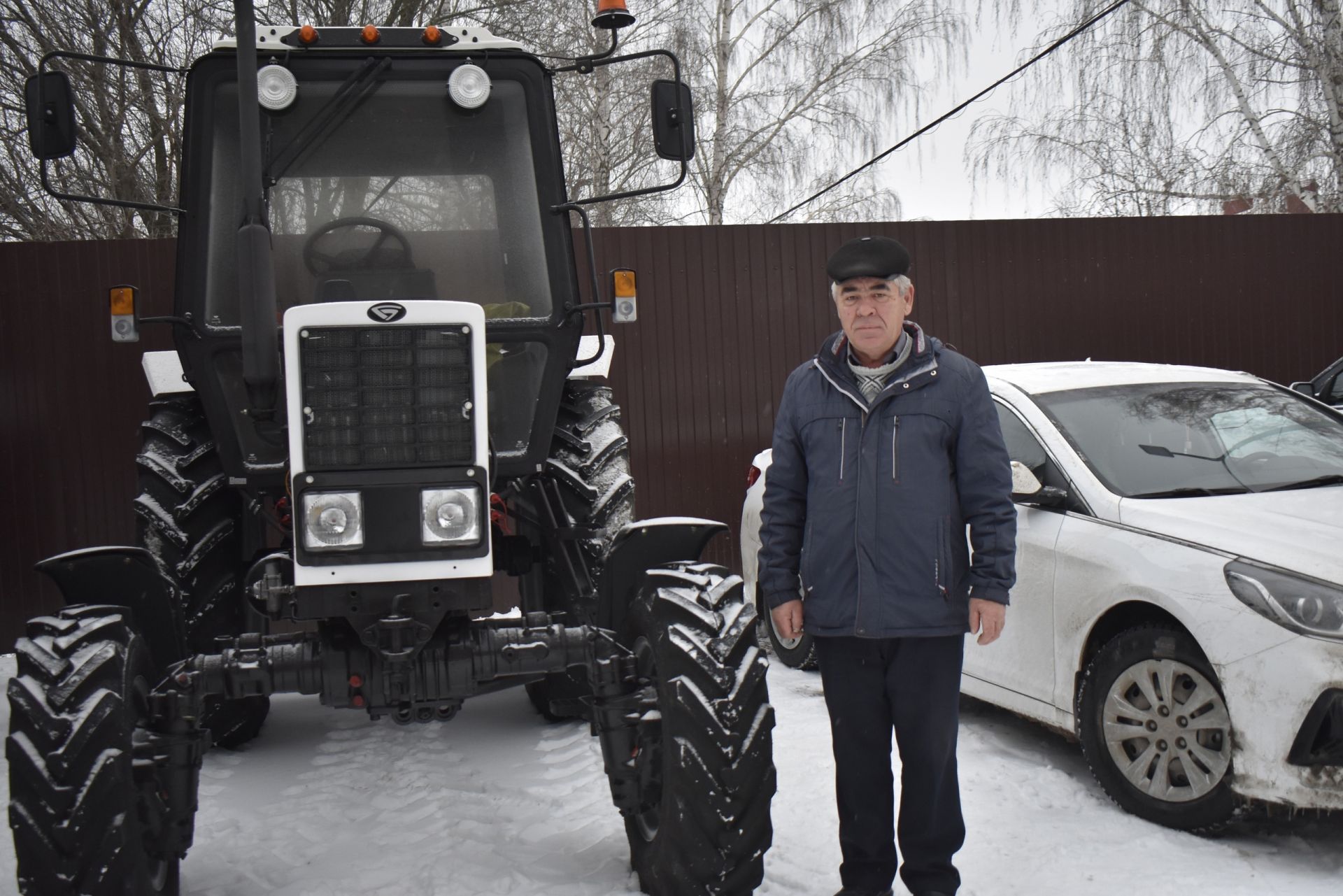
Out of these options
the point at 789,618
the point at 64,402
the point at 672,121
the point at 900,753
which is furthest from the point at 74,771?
the point at 64,402

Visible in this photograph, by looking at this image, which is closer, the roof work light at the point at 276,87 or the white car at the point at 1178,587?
the white car at the point at 1178,587

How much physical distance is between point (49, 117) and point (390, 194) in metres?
1.11

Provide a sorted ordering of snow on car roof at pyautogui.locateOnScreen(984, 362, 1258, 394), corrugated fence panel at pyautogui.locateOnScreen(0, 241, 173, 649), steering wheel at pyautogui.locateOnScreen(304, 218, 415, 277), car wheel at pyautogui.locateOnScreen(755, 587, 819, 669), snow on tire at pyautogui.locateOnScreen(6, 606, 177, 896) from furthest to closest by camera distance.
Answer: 1. corrugated fence panel at pyautogui.locateOnScreen(0, 241, 173, 649)
2. car wheel at pyautogui.locateOnScreen(755, 587, 819, 669)
3. snow on car roof at pyautogui.locateOnScreen(984, 362, 1258, 394)
4. steering wheel at pyautogui.locateOnScreen(304, 218, 415, 277)
5. snow on tire at pyautogui.locateOnScreen(6, 606, 177, 896)

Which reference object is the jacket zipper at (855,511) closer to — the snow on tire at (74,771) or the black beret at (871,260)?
the black beret at (871,260)

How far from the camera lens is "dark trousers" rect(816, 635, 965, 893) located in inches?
128

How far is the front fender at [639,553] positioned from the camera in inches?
147

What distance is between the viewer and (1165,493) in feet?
14.3

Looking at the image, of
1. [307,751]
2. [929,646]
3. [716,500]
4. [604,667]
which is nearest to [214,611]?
[307,751]

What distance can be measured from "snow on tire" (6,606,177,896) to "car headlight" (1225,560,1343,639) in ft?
10.6

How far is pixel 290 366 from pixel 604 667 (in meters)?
1.22

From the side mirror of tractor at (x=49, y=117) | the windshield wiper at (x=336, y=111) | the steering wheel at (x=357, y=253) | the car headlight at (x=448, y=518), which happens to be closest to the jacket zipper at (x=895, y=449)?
the car headlight at (x=448, y=518)

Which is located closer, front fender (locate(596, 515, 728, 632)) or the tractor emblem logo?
the tractor emblem logo

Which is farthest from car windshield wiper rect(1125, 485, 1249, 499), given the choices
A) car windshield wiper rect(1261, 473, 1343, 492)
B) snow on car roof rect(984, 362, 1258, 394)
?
snow on car roof rect(984, 362, 1258, 394)

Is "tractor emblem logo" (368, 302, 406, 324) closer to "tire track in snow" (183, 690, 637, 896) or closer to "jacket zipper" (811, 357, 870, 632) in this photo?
"jacket zipper" (811, 357, 870, 632)
